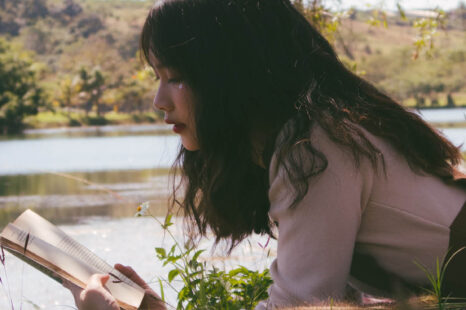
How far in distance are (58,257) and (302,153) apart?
519mm

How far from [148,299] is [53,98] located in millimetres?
40537

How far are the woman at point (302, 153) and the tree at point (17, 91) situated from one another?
3043cm

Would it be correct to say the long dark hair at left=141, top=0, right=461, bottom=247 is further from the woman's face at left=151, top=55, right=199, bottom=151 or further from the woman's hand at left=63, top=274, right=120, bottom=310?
the woman's hand at left=63, top=274, right=120, bottom=310

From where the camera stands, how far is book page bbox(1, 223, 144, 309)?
1.12 meters

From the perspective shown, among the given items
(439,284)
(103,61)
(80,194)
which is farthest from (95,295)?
(103,61)

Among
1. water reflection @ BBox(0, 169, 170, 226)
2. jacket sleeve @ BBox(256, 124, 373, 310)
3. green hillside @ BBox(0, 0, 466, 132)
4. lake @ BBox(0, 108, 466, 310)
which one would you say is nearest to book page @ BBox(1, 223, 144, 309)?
lake @ BBox(0, 108, 466, 310)

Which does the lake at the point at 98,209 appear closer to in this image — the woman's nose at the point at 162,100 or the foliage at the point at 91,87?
the woman's nose at the point at 162,100

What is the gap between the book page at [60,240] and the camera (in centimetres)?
121

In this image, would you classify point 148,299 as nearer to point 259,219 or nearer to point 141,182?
point 259,219

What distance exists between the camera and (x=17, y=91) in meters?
33.7

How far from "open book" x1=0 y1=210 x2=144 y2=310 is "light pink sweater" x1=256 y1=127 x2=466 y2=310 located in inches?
12.8

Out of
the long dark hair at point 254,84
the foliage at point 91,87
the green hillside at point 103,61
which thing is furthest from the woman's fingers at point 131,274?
the foliage at point 91,87

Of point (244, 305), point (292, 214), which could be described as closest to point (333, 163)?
point (292, 214)

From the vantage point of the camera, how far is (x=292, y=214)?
0.94 m
